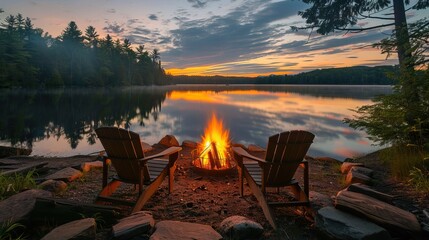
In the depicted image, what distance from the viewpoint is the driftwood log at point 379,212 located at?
2.90 meters

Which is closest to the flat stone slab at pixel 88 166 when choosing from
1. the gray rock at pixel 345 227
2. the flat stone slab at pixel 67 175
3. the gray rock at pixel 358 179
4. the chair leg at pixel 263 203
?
the flat stone slab at pixel 67 175

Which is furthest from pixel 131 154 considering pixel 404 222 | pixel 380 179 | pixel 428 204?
Result: pixel 380 179

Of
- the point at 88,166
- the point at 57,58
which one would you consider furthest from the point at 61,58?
the point at 88,166

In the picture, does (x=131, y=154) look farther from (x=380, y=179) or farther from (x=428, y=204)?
(x=380, y=179)

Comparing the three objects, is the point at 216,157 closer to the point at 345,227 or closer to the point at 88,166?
the point at 88,166

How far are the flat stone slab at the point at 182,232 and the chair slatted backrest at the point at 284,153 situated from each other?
1.13 metres

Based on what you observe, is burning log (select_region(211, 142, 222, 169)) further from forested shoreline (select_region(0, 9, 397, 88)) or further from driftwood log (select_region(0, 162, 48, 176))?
forested shoreline (select_region(0, 9, 397, 88))

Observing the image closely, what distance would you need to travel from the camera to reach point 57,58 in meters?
46.6

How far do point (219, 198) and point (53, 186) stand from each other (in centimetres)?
265

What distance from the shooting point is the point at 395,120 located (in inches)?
220

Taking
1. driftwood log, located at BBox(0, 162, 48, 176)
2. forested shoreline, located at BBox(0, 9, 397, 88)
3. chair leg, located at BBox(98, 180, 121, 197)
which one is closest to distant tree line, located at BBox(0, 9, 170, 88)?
forested shoreline, located at BBox(0, 9, 397, 88)

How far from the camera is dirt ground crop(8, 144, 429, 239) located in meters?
3.46

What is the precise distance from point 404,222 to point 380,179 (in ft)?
8.18

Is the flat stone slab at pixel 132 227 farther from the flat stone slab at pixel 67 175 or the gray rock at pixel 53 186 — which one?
the flat stone slab at pixel 67 175
